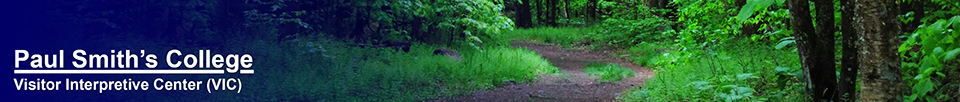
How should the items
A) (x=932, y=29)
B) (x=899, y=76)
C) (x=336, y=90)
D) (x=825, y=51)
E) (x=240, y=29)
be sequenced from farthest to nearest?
1. (x=240, y=29)
2. (x=336, y=90)
3. (x=825, y=51)
4. (x=899, y=76)
5. (x=932, y=29)

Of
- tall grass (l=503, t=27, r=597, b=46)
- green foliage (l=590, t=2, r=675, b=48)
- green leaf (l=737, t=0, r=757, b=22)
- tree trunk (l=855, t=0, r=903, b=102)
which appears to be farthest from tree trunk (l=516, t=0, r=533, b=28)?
green leaf (l=737, t=0, r=757, b=22)

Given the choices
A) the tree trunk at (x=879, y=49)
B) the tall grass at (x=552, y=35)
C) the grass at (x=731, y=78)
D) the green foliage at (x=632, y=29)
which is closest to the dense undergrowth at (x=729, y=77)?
the grass at (x=731, y=78)

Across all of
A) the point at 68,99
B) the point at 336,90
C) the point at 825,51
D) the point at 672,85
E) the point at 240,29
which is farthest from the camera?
the point at 240,29

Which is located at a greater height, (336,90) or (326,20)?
(326,20)

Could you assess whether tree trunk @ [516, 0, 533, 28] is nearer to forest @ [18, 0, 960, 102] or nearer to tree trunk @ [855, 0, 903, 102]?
forest @ [18, 0, 960, 102]

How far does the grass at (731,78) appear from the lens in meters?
4.87

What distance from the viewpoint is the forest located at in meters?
4.04

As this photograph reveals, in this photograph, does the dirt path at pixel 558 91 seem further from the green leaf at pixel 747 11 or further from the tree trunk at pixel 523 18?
the tree trunk at pixel 523 18

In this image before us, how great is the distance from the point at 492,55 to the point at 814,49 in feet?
22.2

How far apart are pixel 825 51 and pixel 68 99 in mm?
5612

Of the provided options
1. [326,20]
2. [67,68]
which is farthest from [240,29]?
[67,68]

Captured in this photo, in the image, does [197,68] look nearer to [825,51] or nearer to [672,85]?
[672,85]

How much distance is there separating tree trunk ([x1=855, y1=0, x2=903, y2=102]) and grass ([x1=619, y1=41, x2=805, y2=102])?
0.98 metres

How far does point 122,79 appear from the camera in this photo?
6.39m
